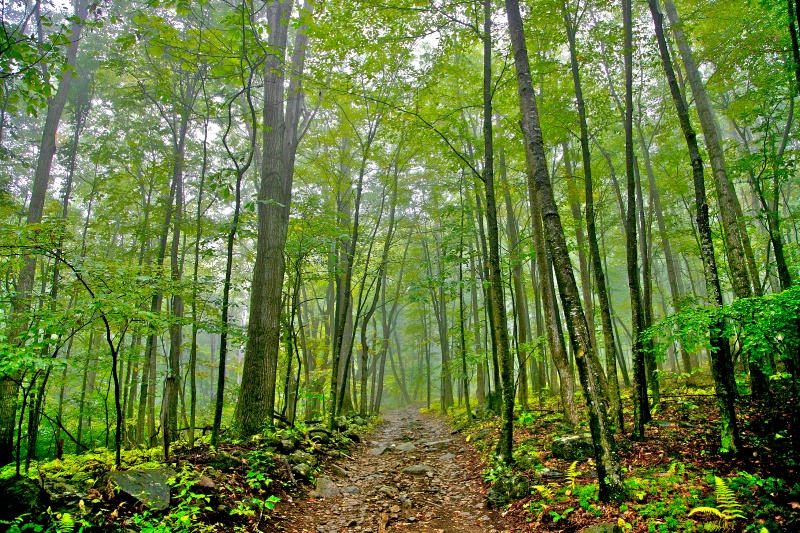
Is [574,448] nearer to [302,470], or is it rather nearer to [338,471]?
[338,471]

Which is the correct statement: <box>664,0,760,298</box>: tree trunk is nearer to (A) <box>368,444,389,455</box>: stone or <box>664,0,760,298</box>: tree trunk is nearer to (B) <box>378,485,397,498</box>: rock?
(B) <box>378,485,397,498</box>: rock

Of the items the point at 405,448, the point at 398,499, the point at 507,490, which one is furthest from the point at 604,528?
the point at 405,448

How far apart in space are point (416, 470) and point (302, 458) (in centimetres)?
213

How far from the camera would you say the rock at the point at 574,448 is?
19.0ft

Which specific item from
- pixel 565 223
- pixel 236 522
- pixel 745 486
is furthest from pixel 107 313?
pixel 565 223

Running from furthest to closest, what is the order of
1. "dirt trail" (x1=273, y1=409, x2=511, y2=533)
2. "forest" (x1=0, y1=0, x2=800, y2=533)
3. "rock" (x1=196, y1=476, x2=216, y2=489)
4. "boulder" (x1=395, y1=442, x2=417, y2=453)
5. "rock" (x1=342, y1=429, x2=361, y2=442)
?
"rock" (x1=342, y1=429, x2=361, y2=442)
"boulder" (x1=395, y1=442, x2=417, y2=453)
"dirt trail" (x1=273, y1=409, x2=511, y2=533)
"rock" (x1=196, y1=476, x2=216, y2=489)
"forest" (x1=0, y1=0, x2=800, y2=533)

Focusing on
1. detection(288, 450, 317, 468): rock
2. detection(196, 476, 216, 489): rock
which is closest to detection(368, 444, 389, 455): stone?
detection(288, 450, 317, 468): rock

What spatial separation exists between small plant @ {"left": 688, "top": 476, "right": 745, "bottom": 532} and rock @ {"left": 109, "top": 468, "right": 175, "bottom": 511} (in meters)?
4.90

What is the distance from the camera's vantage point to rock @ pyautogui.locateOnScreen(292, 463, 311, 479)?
20.6 feet

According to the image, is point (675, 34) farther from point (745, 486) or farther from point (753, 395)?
point (745, 486)

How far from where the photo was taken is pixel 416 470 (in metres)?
7.37

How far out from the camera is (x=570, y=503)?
429 cm

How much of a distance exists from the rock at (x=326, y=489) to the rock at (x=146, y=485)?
240cm

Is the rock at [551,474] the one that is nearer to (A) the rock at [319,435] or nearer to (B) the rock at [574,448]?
(B) the rock at [574,448]
